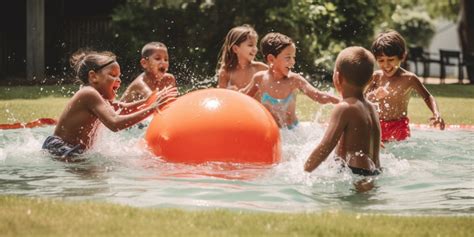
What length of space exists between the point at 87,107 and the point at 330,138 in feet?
8.01

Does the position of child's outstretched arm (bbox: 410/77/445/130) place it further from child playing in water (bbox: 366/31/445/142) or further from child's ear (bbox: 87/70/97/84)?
child's ear (bbox: 87/70/97/84)

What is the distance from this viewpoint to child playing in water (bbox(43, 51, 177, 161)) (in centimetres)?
734

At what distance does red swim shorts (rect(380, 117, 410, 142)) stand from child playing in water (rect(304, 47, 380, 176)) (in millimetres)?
2868

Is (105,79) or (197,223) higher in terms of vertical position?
(105,79)

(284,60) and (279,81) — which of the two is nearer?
(284,60)

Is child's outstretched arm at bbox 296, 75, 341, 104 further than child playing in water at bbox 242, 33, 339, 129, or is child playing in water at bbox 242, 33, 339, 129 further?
child playing in water at bbox 242, 33, 339, 129

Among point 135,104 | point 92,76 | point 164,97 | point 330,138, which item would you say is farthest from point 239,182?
point 135,104

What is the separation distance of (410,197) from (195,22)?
583 inches

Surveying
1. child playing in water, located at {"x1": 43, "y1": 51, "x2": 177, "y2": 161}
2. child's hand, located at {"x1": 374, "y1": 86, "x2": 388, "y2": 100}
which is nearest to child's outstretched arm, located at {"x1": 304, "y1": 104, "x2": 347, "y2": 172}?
child playing in water, located at {"x1": 43, "y1": 51, "x2": 177, "y2": 161}

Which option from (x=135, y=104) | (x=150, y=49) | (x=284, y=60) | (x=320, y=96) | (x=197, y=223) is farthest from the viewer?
(x=150, y=49)

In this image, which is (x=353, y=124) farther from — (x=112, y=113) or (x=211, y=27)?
(x=211, y=27)

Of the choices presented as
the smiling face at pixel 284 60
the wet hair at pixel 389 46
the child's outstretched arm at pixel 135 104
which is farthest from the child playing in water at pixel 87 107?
the wet hair at pixel 389 46

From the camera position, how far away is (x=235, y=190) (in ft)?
19.9

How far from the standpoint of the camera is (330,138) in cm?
611
